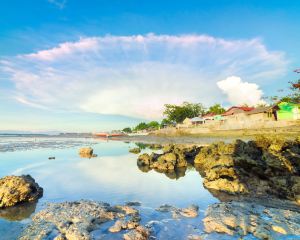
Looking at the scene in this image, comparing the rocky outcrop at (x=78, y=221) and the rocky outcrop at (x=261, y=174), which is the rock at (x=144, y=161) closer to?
the rocky outcrop at (x=261, y=174)

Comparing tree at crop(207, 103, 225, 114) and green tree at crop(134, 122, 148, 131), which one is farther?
green tree at crop(134, 122, 148, 131)

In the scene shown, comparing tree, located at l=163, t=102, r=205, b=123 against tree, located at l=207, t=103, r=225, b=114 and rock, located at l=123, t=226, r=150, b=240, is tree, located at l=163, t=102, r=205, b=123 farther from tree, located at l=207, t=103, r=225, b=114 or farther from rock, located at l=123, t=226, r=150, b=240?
rock, located at l=123, t=226, r=150, b=240

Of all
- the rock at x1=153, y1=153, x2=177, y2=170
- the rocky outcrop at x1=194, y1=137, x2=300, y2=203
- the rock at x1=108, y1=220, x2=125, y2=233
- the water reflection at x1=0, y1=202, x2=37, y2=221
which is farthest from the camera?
the rock at x1=153, y1=153, x2=177, y2=170

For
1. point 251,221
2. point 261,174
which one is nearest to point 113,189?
point 251,221

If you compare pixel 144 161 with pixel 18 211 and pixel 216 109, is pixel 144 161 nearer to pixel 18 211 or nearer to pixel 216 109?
pixel 18 211

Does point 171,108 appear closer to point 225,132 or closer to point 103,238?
point 225,132

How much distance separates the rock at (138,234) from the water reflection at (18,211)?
4146 mm

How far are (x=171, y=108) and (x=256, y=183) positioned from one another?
327 feet

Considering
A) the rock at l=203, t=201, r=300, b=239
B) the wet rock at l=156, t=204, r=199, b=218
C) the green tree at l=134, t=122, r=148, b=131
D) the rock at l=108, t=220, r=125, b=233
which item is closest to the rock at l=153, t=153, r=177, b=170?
the wet rock at l=156, t=204, r=199, b=218

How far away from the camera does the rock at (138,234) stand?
6207 mm

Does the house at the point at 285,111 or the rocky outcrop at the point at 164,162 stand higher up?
the house at the point at 285,111

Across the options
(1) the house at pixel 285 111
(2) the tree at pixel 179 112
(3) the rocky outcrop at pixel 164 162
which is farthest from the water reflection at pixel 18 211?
(2) the tree at pixel 179 112

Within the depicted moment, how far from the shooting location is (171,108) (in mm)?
111500

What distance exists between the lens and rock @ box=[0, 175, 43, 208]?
9.47m
